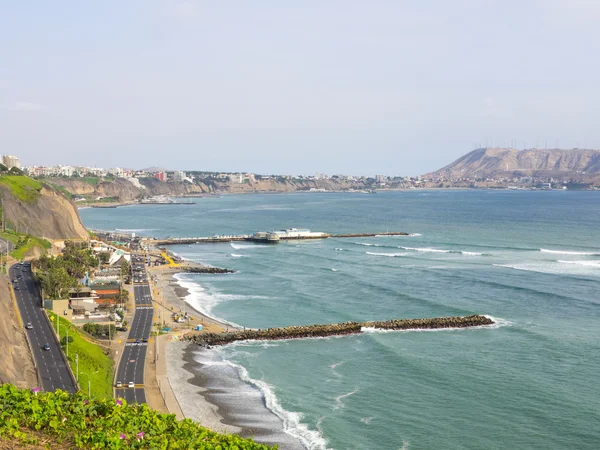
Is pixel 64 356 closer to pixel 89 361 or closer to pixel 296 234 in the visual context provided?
pixel 89 361

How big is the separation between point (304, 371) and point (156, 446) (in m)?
25.8

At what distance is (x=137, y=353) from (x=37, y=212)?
63.3 m

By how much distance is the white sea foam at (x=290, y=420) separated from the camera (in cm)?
3416

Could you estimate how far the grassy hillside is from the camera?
10500cm

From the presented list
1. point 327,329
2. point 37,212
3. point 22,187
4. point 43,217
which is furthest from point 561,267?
point 22,187

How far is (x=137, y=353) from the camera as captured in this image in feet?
160

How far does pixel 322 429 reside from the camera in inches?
1412

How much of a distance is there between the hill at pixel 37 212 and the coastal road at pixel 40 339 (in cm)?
3533

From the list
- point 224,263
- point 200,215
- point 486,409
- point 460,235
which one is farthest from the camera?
point 200,215

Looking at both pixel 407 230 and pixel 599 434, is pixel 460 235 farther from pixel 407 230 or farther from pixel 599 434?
pixel 599 434

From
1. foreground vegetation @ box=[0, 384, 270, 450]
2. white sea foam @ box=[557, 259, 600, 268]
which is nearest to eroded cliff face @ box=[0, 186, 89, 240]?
white sea foam @ box=[557, 259, 600, 268]

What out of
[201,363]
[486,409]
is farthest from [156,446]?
[201,363]

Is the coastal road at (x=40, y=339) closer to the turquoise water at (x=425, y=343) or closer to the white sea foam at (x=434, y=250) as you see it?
the turquoise water at (x=425, y=343)

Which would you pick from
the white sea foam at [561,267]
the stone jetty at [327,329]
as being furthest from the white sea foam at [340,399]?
the white sea foam at [561,267]
